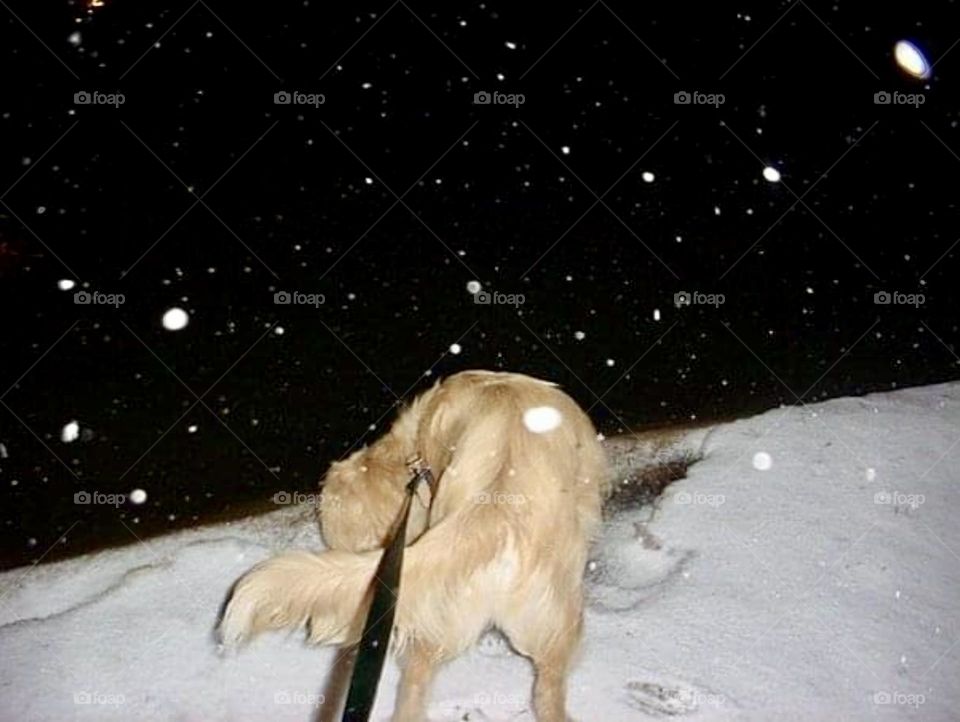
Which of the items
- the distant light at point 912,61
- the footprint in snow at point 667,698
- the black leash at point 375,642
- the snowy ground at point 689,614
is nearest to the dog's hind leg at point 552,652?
the snowy ground at point 689,614

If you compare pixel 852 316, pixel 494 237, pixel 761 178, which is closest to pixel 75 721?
pixel 852 316

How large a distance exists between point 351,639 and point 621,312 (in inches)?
221

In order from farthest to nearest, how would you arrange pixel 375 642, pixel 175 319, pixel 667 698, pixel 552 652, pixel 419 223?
pixel 419 223
pixel 175 319
pixel 667 698
pixel 552 652
pixel 375 642

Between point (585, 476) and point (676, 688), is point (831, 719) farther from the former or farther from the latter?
point (585, 476)

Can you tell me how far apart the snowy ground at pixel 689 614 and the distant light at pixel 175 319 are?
12.2 feet

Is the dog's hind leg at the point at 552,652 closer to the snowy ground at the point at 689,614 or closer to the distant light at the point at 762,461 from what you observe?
the snowy ground at the point at 689,614

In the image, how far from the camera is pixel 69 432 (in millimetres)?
5941

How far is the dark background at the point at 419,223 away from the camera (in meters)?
5.98

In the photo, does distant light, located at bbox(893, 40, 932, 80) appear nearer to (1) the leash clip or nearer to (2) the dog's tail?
(1) the leash clip

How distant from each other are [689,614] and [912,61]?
31.0ft

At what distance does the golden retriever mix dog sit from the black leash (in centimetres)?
31

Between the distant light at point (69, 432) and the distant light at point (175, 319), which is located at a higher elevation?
the distant light at point (175, 319)

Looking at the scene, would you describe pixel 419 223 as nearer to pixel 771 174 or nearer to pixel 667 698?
pixel 771 174

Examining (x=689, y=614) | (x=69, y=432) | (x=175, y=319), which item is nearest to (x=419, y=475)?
(x=689, y=614)
